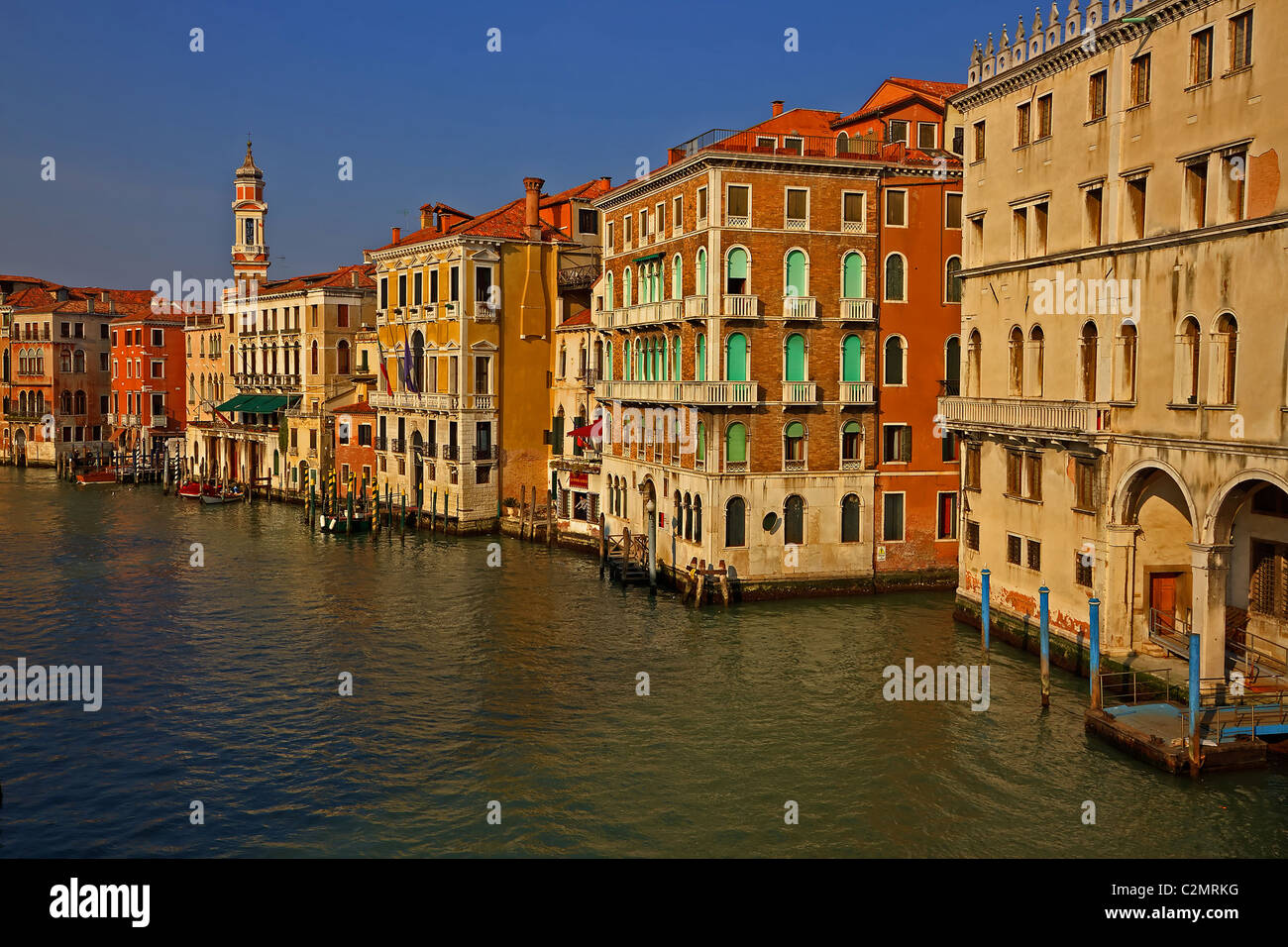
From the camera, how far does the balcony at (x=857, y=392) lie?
31.8m

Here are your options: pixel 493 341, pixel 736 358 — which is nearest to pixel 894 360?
pixel 736 358

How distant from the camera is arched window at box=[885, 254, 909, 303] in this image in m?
32.3

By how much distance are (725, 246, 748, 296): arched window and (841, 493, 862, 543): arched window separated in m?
6.33

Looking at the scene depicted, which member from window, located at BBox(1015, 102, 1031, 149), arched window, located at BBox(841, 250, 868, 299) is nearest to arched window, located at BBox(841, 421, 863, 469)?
arched window, located at BBox(841, 250, 868, 299)

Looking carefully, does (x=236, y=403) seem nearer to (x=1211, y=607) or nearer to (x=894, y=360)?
(x=894, y=360)

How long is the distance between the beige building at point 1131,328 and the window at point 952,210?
19.4ft

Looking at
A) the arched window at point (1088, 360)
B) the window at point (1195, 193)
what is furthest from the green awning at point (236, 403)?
the window at point (1195, 193)

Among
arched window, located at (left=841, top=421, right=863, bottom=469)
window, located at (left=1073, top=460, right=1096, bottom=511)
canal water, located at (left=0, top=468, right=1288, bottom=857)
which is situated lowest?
canal water, located at (left=0, top=468, right=1288, bottom=857)

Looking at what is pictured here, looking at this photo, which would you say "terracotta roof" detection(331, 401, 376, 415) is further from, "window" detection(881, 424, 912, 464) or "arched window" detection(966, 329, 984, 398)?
"arched window" detection(966, 329, 984, 398)

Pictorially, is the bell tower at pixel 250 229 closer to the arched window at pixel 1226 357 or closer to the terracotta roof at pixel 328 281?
the terracotta roof at pixel 328 281

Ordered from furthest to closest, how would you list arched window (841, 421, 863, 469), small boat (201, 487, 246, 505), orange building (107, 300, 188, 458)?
orange building (107, 300, 188, 458), small boat (201, 487, 246, 505), arched window (841, 421, 863, 469)

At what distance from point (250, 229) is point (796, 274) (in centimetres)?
4445

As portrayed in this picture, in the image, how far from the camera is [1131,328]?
20875 millimetres
